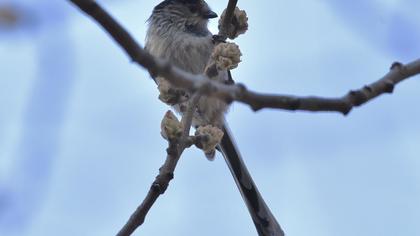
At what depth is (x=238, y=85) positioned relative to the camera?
154 cm

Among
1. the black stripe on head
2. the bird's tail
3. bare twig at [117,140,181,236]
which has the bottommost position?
bare twig at [117,140,181,236]

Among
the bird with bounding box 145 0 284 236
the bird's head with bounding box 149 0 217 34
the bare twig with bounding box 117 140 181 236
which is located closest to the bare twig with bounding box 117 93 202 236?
the bare twig with bounding box 117 140 181 236

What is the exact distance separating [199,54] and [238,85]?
9.14 ft

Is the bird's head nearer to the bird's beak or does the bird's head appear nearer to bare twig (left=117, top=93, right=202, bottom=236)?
the bird's beak

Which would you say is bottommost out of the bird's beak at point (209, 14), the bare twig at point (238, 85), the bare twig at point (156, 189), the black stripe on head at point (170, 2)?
the bare twig at point (238, 85)

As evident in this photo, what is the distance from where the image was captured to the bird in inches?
148

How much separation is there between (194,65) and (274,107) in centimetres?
276

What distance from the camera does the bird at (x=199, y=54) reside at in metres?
3.75

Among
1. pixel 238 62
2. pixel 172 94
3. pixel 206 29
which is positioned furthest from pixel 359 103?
pixel 206 29

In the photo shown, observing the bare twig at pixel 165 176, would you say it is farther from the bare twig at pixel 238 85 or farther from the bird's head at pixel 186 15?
the bird's head at pixel 186 15

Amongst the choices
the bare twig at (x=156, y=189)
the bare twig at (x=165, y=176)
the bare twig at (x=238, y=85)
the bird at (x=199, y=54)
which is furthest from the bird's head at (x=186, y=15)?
the bare twig at (x=238, y=85)

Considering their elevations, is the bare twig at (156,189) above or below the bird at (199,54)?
below

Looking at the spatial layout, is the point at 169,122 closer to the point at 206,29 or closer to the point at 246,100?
the point at 246,100

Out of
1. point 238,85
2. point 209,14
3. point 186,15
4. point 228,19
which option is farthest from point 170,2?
point 238,85
